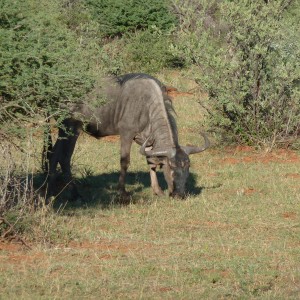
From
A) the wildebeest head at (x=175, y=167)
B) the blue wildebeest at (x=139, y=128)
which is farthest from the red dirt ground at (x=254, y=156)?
the wildebeest head at (x=175, y=167)

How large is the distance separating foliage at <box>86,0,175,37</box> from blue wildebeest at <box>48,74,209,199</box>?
1460cm

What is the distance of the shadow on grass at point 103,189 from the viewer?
42.8 ft

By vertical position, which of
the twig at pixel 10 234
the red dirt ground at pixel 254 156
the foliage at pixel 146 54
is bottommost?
the foliage at pixel 146 54

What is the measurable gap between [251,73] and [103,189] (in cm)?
423

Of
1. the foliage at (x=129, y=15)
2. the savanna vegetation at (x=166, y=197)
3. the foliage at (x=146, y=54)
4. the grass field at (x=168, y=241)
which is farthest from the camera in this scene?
the foliage at (x=129, y=15)

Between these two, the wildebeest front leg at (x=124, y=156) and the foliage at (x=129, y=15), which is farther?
the foliage at (x=129, y=15)

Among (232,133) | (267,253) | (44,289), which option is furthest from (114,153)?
(44,289)

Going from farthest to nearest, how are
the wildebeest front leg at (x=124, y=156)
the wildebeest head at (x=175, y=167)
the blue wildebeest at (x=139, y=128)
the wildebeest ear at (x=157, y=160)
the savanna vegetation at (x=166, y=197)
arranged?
1. the wildebeest front leg at (x=124, y=156)
2. the wildebeest ear at (x=157, y=160)
3. the blue wildebeest at (x=139, y=128)
4. the wildebeest head at (x=175, y=167)
5. the savanna vegetation at (x=166, y=197)

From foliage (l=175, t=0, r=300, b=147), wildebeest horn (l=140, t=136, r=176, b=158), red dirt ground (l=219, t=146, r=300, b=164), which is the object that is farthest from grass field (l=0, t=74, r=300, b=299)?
foliage (l=175, t=0, r=300, b=147)

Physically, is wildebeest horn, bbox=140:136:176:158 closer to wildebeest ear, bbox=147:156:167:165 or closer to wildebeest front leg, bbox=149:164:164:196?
wildebeest ear, bbox=147:156:167:165

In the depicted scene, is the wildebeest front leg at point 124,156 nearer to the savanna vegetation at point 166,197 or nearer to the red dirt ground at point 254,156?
the savanna vegetation at point 166,197

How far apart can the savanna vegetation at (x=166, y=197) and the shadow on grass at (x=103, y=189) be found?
0.12ft

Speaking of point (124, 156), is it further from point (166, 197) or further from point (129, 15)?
point (129, 15)

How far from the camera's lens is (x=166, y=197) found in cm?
1307
